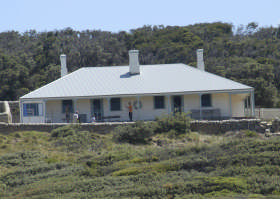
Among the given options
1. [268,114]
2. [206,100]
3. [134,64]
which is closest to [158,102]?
[206,100]

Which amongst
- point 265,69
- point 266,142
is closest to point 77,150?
point 266,142

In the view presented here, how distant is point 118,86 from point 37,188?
14.0 metres

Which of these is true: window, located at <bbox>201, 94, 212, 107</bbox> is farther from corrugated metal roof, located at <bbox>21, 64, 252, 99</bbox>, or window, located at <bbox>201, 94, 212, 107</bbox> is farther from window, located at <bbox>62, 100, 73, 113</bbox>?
window, located at <bbox>62, 100, 73, 113</bbox>

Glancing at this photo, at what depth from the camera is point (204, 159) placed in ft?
47.5

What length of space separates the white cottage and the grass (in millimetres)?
5340

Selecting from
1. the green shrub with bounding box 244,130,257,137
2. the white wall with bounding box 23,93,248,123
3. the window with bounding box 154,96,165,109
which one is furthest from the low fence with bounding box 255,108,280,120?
the window with bounding box 154,96,165,109

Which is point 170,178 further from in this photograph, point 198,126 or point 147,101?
point 147,101

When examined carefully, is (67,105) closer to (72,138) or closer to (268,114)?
(72,138)

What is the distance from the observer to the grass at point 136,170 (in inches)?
452

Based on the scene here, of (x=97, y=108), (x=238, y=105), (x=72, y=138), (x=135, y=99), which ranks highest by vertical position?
(x=135, y=99)

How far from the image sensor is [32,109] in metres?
25.2

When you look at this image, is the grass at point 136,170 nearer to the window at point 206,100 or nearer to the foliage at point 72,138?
the foliage at point 72,138

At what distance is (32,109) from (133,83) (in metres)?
6.72

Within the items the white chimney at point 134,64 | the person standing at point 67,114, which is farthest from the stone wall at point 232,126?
the person standing at point 67,114
